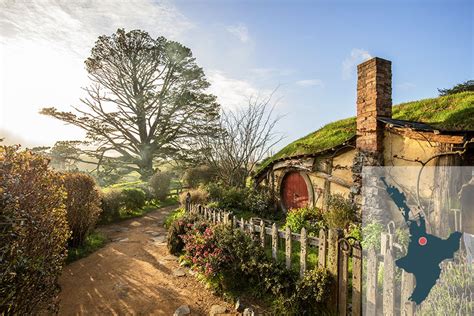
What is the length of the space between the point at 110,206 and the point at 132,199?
148 centimetres

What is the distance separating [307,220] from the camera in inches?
379

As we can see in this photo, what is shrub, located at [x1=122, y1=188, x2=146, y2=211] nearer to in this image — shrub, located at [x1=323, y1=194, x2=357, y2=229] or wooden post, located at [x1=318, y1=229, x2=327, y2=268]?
shrub, located at [x1=323, y1=194, x2=357, y2=229]

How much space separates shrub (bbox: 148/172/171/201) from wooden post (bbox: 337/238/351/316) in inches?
591

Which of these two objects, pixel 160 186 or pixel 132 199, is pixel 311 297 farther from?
pixel 160 186

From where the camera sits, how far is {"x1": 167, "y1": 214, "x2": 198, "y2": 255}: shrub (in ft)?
25.6

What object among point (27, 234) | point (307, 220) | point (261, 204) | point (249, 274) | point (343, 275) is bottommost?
point (249, 274)

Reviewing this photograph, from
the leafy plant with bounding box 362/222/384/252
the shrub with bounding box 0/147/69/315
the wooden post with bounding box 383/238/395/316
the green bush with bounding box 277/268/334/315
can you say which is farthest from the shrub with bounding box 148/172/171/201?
the wooden post with bounding box 383/238/395/316

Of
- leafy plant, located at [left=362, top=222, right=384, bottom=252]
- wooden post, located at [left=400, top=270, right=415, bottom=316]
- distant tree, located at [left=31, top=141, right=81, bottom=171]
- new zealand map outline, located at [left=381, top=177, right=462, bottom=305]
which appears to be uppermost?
distant tree, located at [left=31, top=141, right=81, bottom=171]

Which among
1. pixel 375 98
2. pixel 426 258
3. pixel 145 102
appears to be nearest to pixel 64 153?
pixel 145 102

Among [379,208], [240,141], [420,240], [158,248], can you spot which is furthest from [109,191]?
[420,240]

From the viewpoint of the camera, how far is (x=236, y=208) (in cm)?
1175

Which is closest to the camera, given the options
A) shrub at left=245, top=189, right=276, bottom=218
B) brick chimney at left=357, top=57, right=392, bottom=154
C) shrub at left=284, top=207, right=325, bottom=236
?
brick chimney at left=357, top=57, right=392, bottom=154

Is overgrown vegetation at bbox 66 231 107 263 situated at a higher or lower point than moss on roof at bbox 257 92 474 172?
lower

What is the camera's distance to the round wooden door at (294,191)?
441 inches
